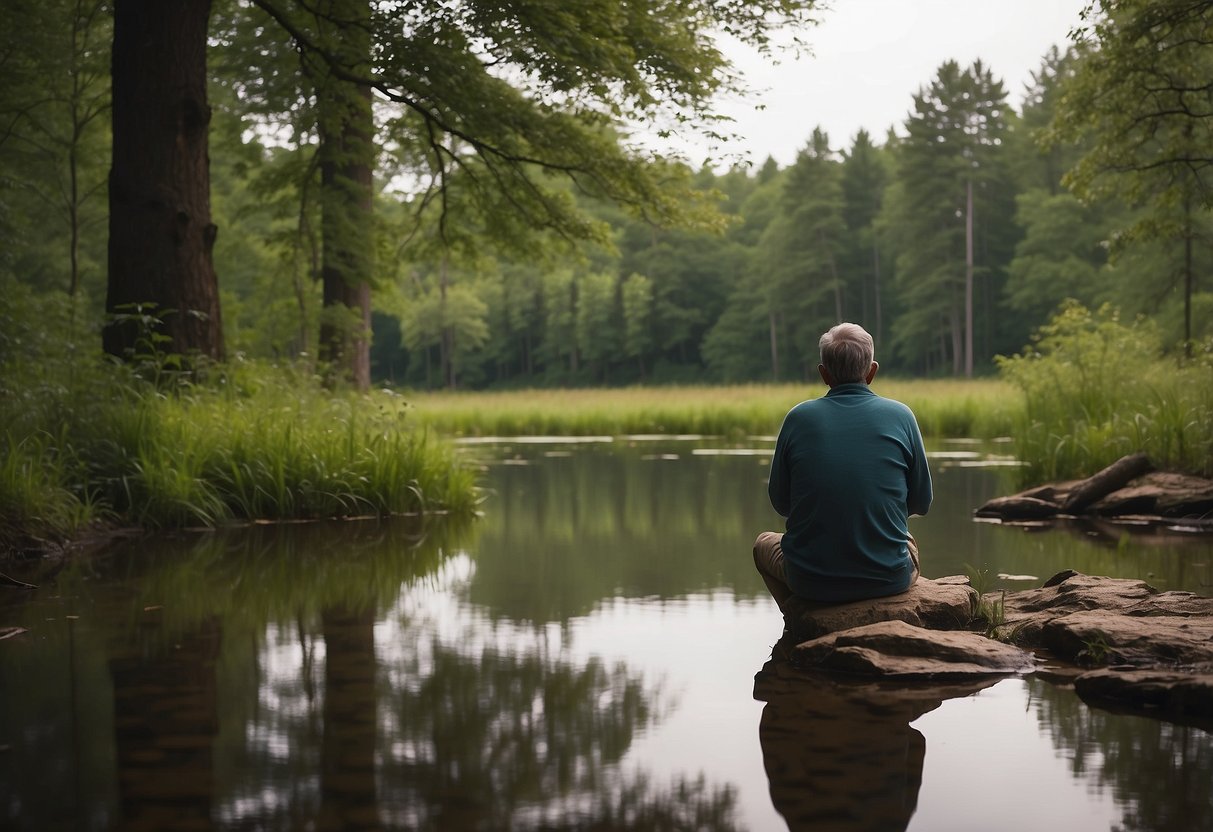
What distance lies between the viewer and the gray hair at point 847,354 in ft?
17.0

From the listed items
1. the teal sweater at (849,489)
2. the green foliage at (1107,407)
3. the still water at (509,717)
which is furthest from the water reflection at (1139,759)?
the green foliage at (1107,407)

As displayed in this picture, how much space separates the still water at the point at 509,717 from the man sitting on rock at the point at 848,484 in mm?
476

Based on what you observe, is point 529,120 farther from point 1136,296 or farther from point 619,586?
point 1136,296

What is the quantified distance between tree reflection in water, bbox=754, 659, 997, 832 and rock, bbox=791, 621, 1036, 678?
11cm

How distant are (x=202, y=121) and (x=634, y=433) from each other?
56.3 feet

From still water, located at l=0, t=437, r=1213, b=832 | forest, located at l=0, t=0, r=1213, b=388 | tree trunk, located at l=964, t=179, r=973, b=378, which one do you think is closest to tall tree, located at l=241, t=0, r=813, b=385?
forest, located at l=0, t=0, r=1213, b=388

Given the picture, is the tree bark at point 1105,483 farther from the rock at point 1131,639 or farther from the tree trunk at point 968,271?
the tree trunk at point 968,271

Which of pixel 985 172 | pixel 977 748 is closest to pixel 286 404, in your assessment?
pixel 977 748

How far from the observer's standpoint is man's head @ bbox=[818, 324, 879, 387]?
519 cm

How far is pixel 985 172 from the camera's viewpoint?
63500 millimetres

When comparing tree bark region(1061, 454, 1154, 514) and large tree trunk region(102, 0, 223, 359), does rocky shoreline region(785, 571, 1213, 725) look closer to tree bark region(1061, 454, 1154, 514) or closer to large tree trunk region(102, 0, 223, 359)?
tree bark region(1061, 454, 1154, 514)

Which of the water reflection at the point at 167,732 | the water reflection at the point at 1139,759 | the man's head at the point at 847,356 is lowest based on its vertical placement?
the water reflection at the point at 1139,759

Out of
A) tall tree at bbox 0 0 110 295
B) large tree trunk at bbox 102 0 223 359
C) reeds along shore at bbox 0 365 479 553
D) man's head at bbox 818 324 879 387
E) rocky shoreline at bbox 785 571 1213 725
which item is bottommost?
rocky shoreline at bbox 785 571 1213 725

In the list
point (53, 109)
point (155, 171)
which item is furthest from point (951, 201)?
point (155, 171)
